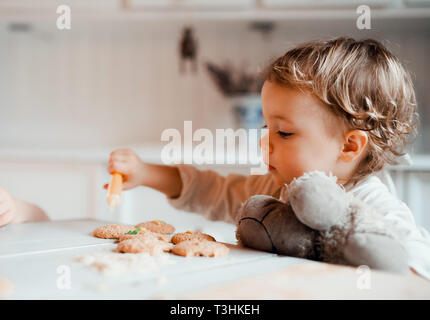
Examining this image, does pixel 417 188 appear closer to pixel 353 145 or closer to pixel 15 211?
pixel 353 145

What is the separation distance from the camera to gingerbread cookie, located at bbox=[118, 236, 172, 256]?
1.86 feet

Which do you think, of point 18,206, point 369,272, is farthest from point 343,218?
point 18,206

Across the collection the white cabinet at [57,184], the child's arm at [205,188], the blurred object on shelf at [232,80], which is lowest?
the white cabinet at [57,184]

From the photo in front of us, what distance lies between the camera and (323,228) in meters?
0.55

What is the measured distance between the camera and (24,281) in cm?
44

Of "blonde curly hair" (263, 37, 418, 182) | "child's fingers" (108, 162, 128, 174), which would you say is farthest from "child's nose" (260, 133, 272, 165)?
"child's fingers" (108, 162, 128, 174)

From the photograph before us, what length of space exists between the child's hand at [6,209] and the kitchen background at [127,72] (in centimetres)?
92

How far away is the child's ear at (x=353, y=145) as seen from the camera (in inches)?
31.2

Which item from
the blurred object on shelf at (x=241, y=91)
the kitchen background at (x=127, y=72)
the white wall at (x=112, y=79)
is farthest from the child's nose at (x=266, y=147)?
the white wall at (x=112, y=79)

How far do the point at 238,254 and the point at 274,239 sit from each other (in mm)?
52

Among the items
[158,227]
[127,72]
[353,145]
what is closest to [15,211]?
[158,227]

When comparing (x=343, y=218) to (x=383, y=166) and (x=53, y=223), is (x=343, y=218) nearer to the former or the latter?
(x=383, y=166)

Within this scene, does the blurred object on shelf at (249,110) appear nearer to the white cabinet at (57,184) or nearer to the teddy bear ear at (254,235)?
the white cabinet at (57,184)

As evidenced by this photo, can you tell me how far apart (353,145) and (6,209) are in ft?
2.15
